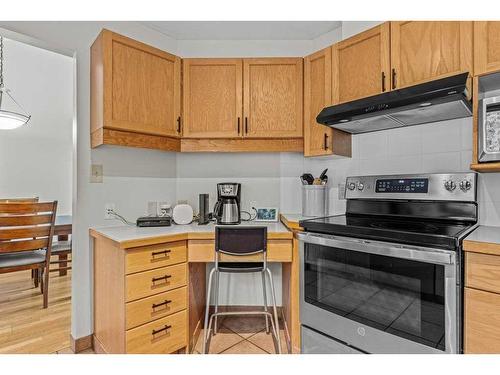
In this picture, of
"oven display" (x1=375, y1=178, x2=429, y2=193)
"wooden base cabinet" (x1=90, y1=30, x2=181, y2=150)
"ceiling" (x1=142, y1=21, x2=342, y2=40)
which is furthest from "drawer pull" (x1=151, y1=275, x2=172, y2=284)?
"ceiling" (x1=142, y1=21, x2=342, y2=40)

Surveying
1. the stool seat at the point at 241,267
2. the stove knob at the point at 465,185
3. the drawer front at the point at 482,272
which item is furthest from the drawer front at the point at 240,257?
the stove knob at the point at 465,185

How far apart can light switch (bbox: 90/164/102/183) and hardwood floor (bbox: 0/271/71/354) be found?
117 cm

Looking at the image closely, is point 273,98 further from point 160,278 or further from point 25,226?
point 25,226

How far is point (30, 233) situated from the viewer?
2.49 metres

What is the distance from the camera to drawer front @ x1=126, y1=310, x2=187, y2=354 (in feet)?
5.09

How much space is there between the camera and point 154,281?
1.64 meters

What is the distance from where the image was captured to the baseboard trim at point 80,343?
6.26 ft

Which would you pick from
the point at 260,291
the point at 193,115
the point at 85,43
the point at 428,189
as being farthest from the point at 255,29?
the point at 260,291

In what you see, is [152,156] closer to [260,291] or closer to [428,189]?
[260,291]

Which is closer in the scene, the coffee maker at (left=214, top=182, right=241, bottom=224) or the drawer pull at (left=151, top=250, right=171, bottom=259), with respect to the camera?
the drawer pull at (left=151, top=250, right=171, bottom=259)

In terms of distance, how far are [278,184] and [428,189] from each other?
1.14m

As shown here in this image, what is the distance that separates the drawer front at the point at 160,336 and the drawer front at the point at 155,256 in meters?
0.33

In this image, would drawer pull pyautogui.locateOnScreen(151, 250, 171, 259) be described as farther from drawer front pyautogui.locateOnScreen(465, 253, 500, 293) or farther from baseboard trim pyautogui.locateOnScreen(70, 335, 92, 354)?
drawer front pyautogui.locateOnScreen(465, 253, 500, 293)

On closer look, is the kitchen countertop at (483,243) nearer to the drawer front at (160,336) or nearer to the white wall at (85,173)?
the drawer front at (160,336)
